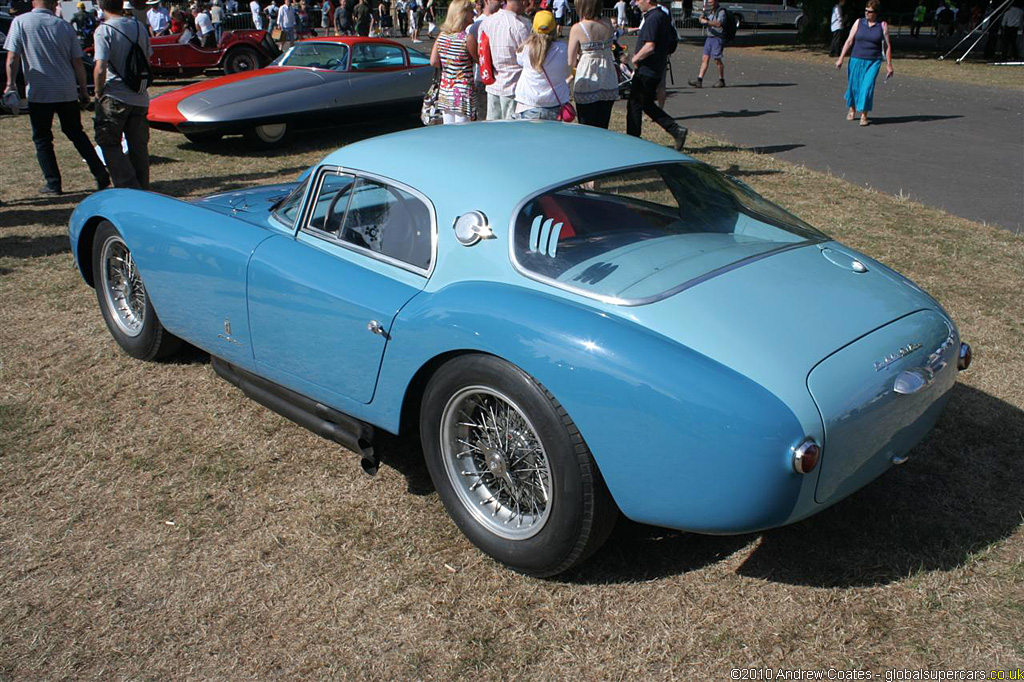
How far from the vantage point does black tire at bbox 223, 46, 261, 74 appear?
60.1ft

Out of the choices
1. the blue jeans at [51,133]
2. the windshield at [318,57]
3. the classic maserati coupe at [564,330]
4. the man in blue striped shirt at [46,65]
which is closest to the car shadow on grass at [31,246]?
the blue jeans at [51,133]

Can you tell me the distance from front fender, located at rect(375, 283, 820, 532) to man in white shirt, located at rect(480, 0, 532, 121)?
5.08m

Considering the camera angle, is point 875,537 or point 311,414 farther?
point 311,414

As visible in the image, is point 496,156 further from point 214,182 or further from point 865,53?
point 865,53

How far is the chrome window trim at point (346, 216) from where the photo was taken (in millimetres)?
3320

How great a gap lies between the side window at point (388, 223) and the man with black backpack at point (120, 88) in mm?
4796

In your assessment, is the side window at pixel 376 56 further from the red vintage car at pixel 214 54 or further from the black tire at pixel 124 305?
the red vintage car at pixel 214 54

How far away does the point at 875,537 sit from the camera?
3.20m

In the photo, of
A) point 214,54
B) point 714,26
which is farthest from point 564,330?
point 214,54

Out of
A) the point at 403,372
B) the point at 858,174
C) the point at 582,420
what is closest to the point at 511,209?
the point at 403,372

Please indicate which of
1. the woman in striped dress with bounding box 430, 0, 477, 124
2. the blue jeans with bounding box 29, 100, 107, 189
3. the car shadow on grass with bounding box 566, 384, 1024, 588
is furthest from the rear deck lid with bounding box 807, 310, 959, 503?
the blue jeans with bounding box 29, 100, 107, 189

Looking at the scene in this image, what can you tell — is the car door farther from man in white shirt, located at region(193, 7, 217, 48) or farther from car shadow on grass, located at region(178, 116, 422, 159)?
man in white shirt, located at region(193, 7, 217, 48)

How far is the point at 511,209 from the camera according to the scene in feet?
10.5

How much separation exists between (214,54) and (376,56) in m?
8.58
